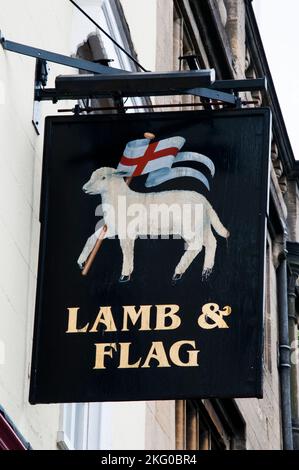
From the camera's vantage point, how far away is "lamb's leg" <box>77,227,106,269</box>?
10.3 m

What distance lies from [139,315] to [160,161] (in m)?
1.09

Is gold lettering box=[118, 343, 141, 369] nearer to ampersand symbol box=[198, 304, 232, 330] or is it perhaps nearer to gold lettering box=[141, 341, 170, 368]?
gold lettering box=[141, 341, 170, 368]

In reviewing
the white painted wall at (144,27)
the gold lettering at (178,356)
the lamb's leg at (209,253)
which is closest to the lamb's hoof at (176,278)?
the lamb's leg at (209,253)

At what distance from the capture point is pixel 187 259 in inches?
407

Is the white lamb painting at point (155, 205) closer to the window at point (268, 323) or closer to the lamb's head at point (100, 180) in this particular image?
the lamb's head at point (100, 180)

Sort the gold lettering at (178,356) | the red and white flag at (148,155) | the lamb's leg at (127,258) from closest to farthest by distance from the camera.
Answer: the gold lettering at (178,356) → the lamb's leg at (127,258) → the red and white flag at (148,155)

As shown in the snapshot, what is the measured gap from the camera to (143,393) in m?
9.79

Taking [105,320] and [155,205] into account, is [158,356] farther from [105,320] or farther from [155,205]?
[155,205]

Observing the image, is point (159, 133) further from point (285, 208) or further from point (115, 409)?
point (285, 208)

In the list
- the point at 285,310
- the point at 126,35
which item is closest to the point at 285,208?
the point at 285,310

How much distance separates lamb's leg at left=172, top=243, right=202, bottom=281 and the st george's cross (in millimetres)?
428

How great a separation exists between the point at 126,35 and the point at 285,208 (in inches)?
598

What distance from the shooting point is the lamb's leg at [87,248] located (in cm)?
1030

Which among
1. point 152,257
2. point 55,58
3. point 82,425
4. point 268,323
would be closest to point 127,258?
point 152,257
